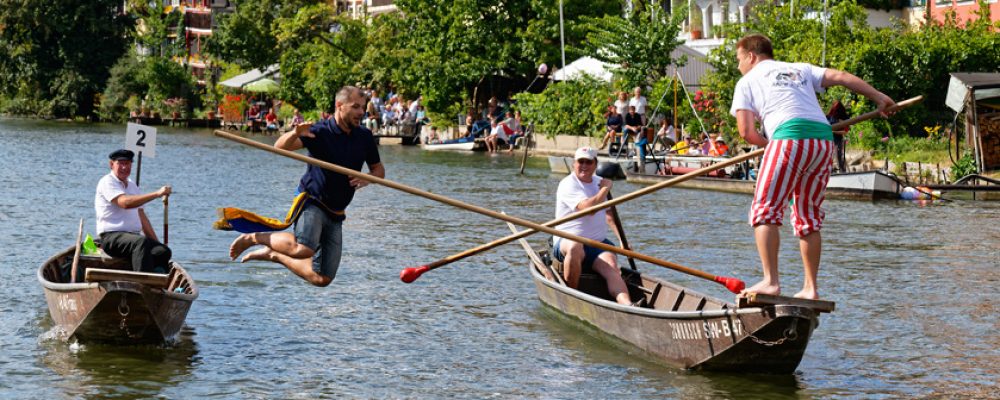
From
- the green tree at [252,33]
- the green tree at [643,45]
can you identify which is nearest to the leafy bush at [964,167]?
the green tree at [643,45]

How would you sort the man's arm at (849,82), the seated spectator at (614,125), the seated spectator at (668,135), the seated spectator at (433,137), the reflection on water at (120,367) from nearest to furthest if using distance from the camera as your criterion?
1. the man's arm at (849,82)
2. the reflection on water at (120,367)
3. the seated spectator at (668,135)
4. the seated spectator at (614,125)
5. the seated spectator at (433,137)

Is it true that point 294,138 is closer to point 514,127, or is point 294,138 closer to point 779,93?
point 779,93

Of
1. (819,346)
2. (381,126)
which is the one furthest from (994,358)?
Answer: (381,126)

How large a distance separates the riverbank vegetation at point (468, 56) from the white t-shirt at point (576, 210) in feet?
54.8

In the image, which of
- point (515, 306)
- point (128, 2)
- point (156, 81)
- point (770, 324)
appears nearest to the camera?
point (770, 324)

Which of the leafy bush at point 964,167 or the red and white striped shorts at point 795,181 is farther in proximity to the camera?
the leafy bush at point 964,167

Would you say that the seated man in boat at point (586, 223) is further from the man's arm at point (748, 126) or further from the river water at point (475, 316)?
the man's arm at point (748, 126)

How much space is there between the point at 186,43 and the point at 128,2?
5.20 metres

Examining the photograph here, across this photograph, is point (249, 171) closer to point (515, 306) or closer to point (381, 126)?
point (381, 126)

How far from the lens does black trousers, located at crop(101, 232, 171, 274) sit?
13.7 meters

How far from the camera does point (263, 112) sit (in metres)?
70.3

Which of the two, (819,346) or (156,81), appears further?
(156,81)

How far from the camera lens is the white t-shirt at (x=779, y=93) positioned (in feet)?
34.4

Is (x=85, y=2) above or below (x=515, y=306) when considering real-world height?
above
